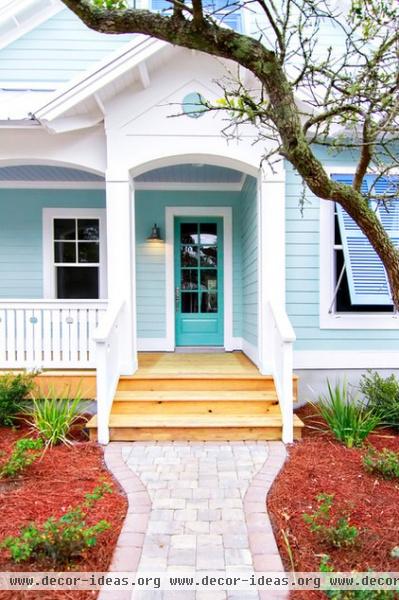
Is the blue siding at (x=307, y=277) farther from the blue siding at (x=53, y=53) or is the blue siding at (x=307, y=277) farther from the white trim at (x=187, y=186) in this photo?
the blue siding at (x=53, y=53)

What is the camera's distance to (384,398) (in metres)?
4.18

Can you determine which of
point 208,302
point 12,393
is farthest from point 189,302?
point 12,393

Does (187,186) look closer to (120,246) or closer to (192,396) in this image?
(120,246)

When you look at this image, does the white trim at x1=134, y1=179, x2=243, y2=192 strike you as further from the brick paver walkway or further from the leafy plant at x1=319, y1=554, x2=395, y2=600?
the leafy plant at x1=319, y1=554, x2=395, y2=600

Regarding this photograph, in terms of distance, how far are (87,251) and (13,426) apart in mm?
3136

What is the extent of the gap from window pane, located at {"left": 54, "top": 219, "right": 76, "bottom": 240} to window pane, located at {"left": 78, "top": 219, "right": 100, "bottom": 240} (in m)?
0.10

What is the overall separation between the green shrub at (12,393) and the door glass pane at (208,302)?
3.03m

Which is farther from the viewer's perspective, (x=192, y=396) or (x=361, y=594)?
(x=192, y=396)

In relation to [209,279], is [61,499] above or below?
below

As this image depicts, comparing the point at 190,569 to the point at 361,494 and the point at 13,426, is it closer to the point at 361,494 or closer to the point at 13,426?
the point at 361,494

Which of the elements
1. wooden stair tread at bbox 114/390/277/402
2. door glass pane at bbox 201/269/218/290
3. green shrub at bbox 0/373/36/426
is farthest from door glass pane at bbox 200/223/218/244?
green shrub at bbox 0/373/36/426

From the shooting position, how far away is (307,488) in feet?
9.43

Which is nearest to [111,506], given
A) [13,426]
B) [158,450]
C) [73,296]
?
[158,450]

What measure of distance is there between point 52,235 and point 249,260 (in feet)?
10.8
